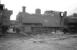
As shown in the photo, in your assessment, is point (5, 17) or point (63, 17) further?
point (63, 17)

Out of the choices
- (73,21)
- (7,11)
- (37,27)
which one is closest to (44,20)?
(37,27)

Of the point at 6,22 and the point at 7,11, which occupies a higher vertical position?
the point at 7,11

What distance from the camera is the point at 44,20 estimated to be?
4188 centimetres

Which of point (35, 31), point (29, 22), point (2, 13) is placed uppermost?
point (2, 13)

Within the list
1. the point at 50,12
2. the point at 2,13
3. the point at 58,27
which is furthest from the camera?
the point at 50,12

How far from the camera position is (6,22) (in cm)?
2958

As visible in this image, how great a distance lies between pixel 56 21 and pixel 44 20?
5.43 metres

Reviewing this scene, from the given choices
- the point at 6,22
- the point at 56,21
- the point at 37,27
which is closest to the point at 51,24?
the point at 56,21

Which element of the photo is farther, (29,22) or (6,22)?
(29,22)

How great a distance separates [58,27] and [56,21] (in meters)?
3.09

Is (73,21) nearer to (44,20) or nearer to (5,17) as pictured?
(44,20)

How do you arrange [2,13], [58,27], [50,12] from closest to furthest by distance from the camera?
1. [2,13]
2. [58,27]
3. [50,12]

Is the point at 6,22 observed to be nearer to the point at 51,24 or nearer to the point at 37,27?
the point at 37,27

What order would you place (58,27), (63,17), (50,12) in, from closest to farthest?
(58,27) → (63,17) → (50,12)
